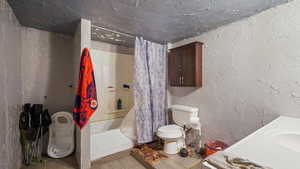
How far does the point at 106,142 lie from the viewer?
2021mm

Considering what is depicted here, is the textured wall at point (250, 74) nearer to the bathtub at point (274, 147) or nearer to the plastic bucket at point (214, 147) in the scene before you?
the plastic bucket at point (214, 147)

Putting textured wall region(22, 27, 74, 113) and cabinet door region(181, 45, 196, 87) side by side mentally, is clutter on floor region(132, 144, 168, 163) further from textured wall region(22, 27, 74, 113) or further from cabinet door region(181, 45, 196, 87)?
textured wall region(22, 27, 74, 113)

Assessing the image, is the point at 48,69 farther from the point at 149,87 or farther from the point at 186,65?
the point at 186,65

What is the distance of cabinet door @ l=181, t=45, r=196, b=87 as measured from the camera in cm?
200

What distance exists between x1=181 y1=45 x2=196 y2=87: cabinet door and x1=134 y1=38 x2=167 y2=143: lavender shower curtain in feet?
1.29

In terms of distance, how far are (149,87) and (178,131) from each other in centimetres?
86

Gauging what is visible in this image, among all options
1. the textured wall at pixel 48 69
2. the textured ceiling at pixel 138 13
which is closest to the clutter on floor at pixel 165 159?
the textured wall at pixel 48 69

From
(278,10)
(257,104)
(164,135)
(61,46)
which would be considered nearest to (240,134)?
(257,104)

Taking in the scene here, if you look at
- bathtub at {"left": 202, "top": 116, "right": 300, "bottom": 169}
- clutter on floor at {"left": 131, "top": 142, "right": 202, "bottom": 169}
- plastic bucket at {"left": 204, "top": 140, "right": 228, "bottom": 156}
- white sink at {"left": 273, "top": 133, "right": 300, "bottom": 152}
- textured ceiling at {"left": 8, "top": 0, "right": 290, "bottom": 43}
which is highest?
textured ceiling at {"left": 8, "top": 0, "right": 290, "bottom": 43}

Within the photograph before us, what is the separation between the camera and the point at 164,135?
71.5 inches

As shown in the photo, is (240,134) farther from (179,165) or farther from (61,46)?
(61,46)

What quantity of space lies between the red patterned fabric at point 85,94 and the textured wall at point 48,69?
732 mm

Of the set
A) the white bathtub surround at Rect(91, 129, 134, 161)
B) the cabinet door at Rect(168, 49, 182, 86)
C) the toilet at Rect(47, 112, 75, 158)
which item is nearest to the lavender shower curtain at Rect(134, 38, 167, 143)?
the cabinet door at Rect(168, 49, 182, 86)

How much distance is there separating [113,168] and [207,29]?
2.42 m
